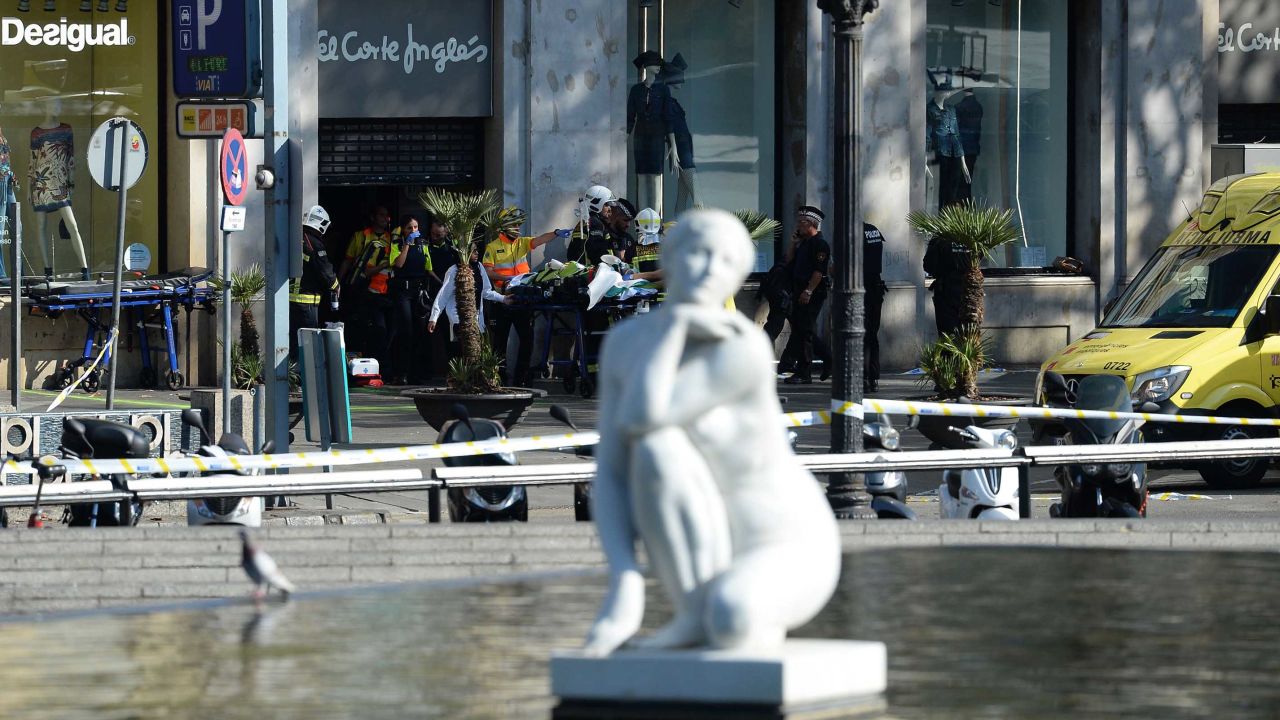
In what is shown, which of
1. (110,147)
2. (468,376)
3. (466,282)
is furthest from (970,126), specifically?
(110,147)

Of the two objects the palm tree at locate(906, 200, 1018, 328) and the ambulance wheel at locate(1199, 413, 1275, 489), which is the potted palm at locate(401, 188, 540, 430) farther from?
the ambulance wheel at locate(1199, 413, 1275, 489)

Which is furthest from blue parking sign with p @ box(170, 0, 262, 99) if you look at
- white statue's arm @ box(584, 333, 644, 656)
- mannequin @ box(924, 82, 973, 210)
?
mannequin @ box(924, 82, 973, 210)

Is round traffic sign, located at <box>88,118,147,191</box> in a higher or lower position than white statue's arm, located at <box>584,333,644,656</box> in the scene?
higher

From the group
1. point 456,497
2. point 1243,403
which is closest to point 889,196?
point 1243,403

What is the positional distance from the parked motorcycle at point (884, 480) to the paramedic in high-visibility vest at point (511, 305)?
9659mm

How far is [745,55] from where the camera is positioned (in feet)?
87.3

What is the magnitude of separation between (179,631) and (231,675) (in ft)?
3.21

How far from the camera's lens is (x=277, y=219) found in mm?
14211

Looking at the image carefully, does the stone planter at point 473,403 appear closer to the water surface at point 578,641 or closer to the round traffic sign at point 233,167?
the round traffic sign at point 233,167

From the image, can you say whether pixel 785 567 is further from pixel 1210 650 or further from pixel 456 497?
pixel 456 497

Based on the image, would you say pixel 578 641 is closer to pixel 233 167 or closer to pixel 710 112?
pixel 233 167

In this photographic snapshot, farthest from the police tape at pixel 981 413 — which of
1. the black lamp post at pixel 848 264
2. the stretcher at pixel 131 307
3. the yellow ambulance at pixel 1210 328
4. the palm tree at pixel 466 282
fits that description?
the stretcher at pixel 131 307

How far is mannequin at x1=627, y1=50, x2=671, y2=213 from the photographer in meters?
25.8

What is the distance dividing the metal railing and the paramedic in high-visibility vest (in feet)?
36.6
